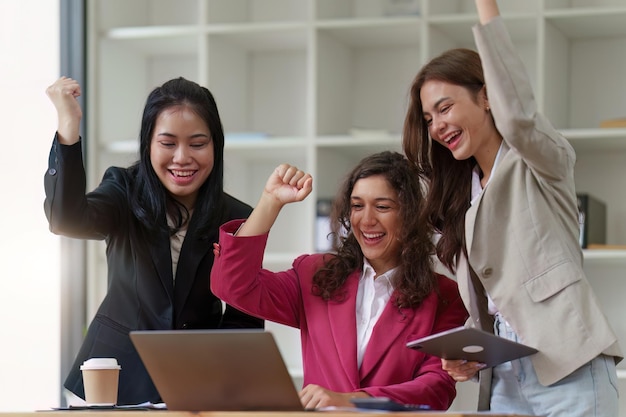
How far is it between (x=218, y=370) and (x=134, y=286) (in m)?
0.83

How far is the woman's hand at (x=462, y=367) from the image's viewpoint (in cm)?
205

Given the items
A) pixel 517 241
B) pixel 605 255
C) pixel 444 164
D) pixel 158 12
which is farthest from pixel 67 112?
pixel 158 12

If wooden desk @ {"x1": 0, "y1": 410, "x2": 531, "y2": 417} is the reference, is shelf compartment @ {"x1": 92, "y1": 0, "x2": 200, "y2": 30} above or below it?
above

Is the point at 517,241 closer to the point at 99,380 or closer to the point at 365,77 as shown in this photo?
the point at 99,380

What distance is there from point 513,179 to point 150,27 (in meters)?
2.64

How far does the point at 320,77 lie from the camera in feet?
13.2

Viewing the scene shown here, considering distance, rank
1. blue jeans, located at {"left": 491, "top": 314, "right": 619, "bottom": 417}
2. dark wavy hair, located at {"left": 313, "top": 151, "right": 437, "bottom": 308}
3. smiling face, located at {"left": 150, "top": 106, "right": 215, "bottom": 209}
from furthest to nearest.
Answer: smiling face, located at {"left": 150, "top": 106, "right": 215, "bottom": 209} < dark wavy hair, located at {"left": 313, "top": 151, "right": 437, "bottom": 308} < blue jeans, located at {"left": 491, "top": 314, "right": 619, "bottom": 417}

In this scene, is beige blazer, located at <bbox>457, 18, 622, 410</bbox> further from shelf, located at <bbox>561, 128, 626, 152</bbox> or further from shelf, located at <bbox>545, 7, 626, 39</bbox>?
shelf, located at <bbox>545, 7, 626, 39</bbox>

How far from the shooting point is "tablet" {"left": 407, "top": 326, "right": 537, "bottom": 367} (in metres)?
1.82

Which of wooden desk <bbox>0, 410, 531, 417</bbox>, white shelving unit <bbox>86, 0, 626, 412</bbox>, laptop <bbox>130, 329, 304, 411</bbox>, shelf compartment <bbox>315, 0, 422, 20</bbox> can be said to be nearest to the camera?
wooden desk <bbox>0, 410, 531, 417</bbox>

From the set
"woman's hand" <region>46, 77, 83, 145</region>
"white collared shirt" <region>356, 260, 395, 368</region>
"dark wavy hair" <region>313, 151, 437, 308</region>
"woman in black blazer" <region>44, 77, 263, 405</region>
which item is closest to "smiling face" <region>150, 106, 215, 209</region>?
"woman in black blazer" <region>44, 77, 263, 405</region>

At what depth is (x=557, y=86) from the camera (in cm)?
393

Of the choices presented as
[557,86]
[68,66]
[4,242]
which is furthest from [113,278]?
[557,86]

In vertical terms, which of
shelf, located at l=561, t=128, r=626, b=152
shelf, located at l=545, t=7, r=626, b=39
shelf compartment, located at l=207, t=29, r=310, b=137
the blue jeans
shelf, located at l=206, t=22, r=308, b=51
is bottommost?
the blue jeans
